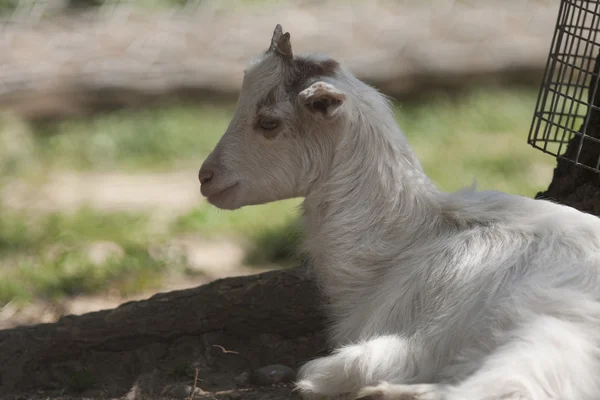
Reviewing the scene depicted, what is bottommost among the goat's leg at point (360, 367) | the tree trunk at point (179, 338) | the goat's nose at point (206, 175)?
the tree trunk at point (179, 338)

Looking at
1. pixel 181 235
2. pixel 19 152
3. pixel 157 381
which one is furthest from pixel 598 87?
pixel 19 152

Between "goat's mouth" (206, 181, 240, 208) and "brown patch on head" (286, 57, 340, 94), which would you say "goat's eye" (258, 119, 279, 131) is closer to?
"brown patch on head" (286, 57, 340, 94)

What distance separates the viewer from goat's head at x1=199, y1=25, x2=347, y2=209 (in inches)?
152

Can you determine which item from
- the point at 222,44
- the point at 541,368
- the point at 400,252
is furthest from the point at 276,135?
the point at 222,44

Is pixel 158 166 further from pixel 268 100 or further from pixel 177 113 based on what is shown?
pixel 268 100

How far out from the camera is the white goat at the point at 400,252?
127 inches

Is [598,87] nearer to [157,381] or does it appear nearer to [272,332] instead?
[272,332]

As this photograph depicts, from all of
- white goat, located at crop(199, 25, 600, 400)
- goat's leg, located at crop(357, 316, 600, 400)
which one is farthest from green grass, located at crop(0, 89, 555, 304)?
goat's leg, located at crop(357, 316, 600, 400)

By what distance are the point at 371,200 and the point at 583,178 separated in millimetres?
1475

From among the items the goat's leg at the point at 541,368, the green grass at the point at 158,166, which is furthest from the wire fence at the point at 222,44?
the goat's leg at the point at 541,368

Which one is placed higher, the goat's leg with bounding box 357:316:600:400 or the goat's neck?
the goat's neck

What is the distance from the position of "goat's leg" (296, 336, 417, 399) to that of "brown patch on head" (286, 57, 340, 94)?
1.16 m

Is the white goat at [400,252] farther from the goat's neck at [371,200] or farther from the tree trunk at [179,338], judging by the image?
the tree trunk at [179,338]

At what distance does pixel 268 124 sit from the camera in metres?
3.89
